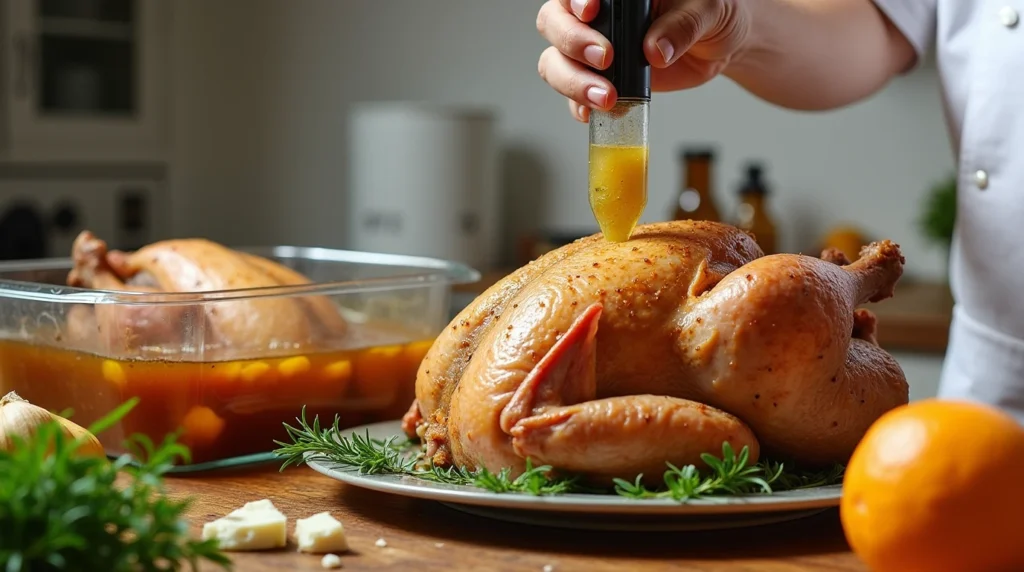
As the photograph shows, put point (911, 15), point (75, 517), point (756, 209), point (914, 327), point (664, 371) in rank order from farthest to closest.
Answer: point (756, 209) < point (914, 327) < point (911, 15) < point (664, 371) < point (75, 517)

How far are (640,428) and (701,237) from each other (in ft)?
0.81

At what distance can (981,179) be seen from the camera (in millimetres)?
1485

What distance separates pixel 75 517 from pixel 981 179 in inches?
Answer: 47.6

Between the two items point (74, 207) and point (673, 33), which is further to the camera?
point (74, 207)

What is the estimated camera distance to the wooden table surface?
0.81 meters

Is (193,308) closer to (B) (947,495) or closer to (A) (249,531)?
(A) (249,531)

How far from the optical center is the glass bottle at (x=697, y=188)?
9.76 feet

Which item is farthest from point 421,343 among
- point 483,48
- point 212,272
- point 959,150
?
point 483,48

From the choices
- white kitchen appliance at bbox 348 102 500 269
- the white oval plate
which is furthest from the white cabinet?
the white oval plate

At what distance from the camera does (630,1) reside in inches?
40.6

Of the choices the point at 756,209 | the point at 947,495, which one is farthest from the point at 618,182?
the point at 756,209

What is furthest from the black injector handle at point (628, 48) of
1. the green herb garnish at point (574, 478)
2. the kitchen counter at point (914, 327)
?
the kitchen counter at point (914, 327)

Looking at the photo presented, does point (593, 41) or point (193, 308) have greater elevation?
point (593, 41)

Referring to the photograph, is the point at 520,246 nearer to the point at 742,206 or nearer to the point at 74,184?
the point at 742,206
